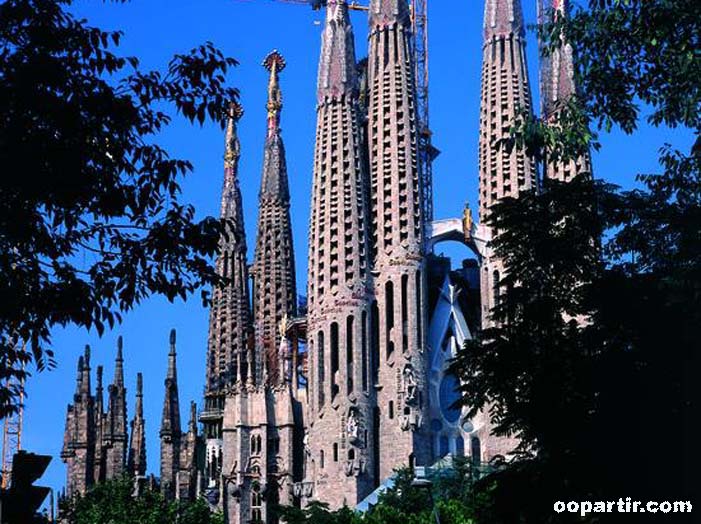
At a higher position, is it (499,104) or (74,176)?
(499,104)

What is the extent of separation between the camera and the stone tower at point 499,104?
8638 centimetres

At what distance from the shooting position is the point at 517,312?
3144 cm

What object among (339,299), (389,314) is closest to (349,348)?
(339,299)

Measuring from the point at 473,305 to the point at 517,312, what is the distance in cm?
5907

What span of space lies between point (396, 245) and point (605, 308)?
53847 mm

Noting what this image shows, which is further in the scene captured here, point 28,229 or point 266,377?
point 266,377

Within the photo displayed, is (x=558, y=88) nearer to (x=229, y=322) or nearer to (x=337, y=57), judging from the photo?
(x=337, y=57)

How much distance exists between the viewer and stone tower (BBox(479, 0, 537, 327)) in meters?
86.4

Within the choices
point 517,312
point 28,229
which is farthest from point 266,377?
point 28,229

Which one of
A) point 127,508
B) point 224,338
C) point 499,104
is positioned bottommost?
point 127,508

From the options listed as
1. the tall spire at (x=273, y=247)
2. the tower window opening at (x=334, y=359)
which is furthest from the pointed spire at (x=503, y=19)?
the tower window opening at (x=334, y=359)

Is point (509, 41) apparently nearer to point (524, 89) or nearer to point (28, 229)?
point (524, 89)

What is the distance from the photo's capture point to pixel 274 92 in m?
100

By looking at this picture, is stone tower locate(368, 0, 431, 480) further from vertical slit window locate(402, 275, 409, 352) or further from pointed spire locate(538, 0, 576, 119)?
pointed spire locate(538, 0, 576, 119)
